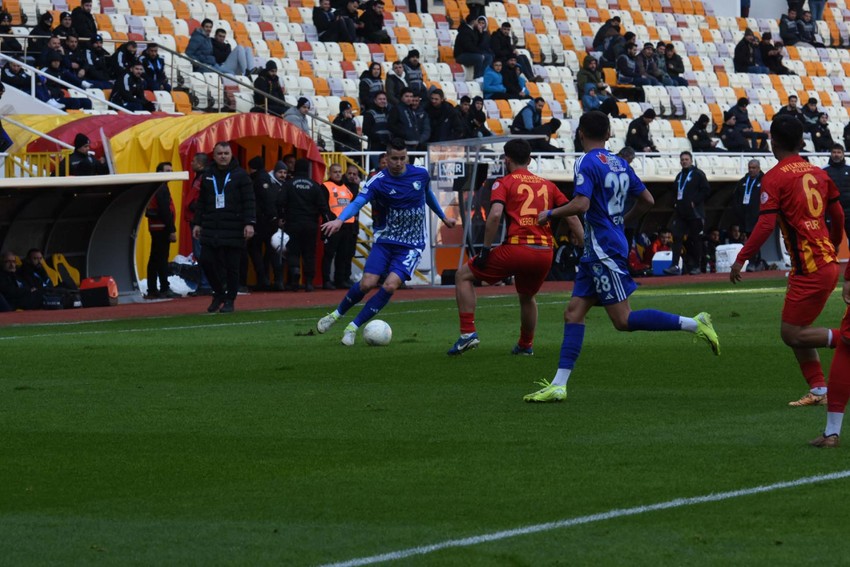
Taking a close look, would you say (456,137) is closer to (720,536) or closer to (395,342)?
(395,342)

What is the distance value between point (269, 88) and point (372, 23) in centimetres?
624

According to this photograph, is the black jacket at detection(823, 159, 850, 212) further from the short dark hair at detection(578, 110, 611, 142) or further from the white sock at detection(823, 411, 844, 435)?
the white sock at detection(823, 411, 844, 435)

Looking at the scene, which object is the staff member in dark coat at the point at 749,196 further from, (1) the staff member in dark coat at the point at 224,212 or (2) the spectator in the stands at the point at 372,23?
(1) the staff member in dark coat at the point at 224,212

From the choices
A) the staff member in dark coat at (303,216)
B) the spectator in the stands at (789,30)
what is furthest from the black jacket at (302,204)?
the spectator in the stands at (789,30)

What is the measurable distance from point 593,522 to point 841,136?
119 ft

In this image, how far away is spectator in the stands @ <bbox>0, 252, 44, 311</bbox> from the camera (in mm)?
20688

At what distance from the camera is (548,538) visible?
6043mm

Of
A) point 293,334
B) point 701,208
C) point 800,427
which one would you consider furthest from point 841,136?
point 800,427

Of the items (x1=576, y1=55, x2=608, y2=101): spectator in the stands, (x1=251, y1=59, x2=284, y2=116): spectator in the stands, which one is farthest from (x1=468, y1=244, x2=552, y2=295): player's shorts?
(x1=576, y1=55, x2=608, y2=101): spectator in the stands

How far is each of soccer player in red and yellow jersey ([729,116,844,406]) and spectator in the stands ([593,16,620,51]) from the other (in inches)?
1182

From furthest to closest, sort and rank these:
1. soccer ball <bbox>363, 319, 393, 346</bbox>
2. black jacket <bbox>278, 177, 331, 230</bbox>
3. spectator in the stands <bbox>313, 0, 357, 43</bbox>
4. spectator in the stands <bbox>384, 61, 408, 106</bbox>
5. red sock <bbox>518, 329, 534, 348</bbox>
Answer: spectator in the stands <bbox>313, 0, 357, 43</bbox>, spectator in the stands <bbox>384, 61, 408, 106</bbox>, black jacket <bbox>278, 177, 331, 230</bbox>, soccer ball <bbox>363, 319, 393, 346</bbox>, red sock <bbox>518, 329, 534, 348</bbox>

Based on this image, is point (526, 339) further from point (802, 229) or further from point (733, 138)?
point (733, 138)

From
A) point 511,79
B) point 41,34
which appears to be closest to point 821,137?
point 511,79

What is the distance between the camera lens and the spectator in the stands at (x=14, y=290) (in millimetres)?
20688
